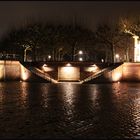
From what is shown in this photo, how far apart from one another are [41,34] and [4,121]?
210ft

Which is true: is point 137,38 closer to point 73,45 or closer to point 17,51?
point 73,45

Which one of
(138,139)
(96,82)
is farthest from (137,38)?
(138,139)

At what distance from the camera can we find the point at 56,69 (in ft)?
232

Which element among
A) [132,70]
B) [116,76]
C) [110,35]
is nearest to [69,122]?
[116,76]

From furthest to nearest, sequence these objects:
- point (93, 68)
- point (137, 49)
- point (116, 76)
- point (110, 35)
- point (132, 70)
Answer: point (110, 35) → point (137, 49) → point (93, 68) → point (132, 70) → point (116, 76)

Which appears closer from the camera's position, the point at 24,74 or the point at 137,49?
the point at 24,74

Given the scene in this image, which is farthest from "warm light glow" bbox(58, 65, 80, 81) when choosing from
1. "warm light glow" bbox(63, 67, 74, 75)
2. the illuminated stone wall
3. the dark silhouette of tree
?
the dark silhouette of tree

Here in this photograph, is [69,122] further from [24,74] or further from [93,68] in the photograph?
[93,68]

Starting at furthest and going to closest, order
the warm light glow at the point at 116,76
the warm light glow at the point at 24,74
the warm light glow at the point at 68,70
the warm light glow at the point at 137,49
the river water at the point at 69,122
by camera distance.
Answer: the warm light glow at the point at 137,49 < the warm light glow at the point at 68,70 < the warm light glow at the point at 24,74 < the warm light glow at the point at 116,76 < the river water at the point at 69,122

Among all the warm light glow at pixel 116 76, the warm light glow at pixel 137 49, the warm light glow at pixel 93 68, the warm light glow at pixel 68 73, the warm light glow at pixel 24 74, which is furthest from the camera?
the warm light glow at pixel 137 49

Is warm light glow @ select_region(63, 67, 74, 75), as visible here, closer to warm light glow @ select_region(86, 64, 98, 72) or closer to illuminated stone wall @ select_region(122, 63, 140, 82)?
warm light glow @ select_region(86, 64, 98, 72)

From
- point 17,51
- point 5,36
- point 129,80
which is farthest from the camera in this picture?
point 5,36

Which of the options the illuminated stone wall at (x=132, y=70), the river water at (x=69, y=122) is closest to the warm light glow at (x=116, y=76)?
the illuminated stone wall at (x=132, y=70)

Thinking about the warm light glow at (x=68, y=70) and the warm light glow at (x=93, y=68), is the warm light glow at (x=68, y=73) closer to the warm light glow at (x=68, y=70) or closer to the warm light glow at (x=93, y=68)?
the warm light glow at (x=68, y=70)
